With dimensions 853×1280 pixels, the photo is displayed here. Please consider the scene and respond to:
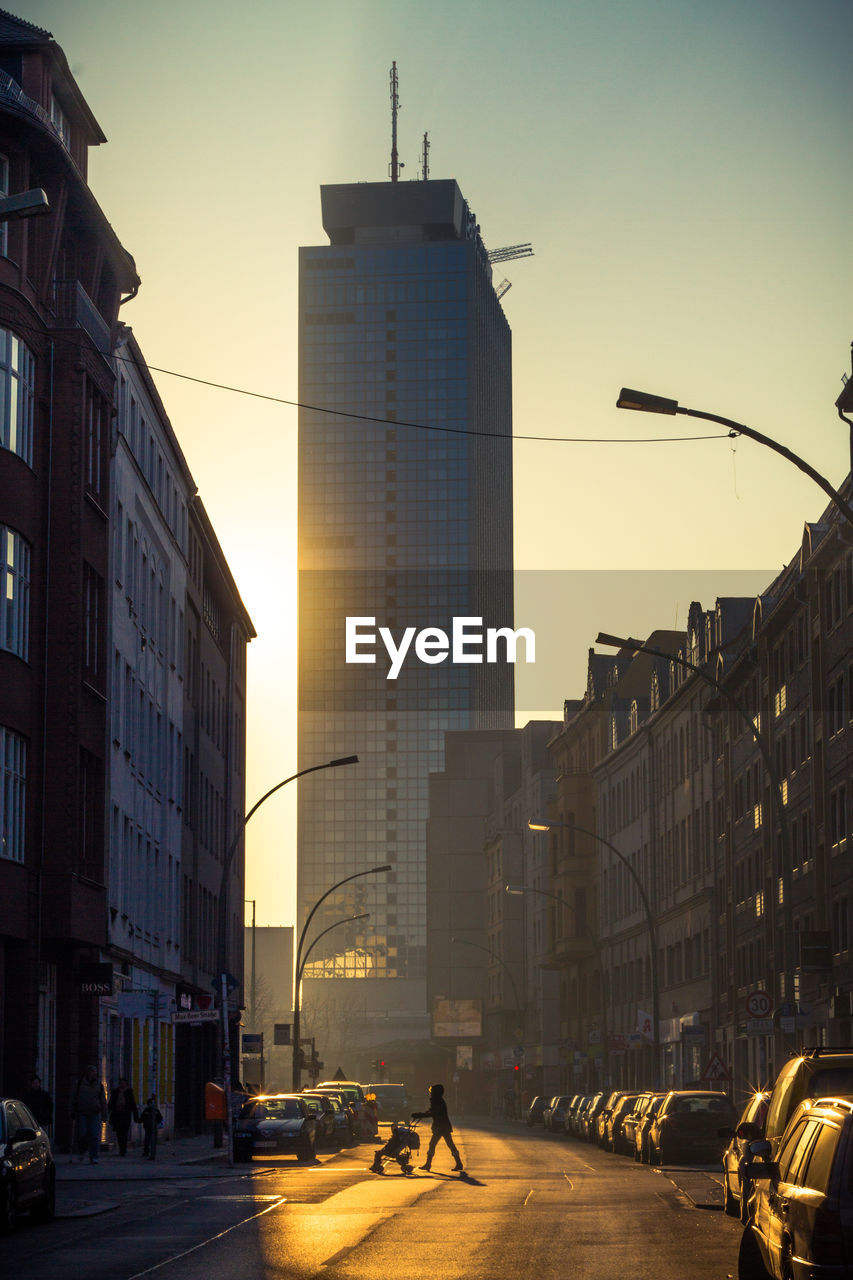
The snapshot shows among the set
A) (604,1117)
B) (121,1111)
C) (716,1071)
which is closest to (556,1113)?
(604,1117)

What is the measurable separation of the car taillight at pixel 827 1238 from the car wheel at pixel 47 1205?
14.3m

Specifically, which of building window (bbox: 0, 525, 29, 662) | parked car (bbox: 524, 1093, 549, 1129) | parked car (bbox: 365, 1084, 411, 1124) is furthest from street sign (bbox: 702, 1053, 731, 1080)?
parked car (bbox: 524, 1093, 549, 1129)

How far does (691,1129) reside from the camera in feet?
129

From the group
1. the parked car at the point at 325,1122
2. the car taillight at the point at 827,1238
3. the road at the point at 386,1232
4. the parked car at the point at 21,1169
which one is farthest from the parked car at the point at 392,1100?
the car taillight at the point at 827,1238

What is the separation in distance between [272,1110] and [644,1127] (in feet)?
26.3

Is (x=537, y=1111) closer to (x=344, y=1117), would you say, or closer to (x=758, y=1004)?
(x=344, y=1117)

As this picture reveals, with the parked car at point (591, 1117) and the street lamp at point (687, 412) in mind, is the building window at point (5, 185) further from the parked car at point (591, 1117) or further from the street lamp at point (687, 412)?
the parked car at point (591, 1117)

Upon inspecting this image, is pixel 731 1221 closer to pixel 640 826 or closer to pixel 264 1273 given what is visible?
pixel 264 1273

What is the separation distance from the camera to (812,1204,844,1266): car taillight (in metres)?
10.6

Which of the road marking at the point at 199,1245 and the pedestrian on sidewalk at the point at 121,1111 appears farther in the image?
the pedestrian on sidewalk at the point at 121,1111

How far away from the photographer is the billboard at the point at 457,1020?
157m

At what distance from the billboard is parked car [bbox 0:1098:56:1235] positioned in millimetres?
135375

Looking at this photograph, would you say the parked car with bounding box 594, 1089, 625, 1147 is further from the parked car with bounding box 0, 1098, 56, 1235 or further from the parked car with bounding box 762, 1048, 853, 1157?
the parked car with bounding box 762, 1048, 853, 1157

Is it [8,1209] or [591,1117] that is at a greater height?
[8,1209]
